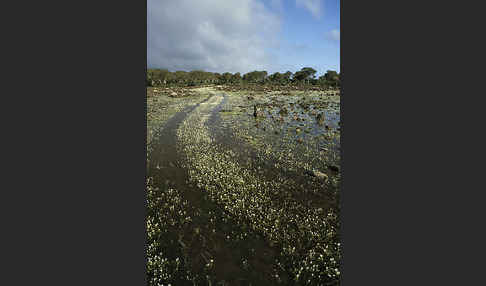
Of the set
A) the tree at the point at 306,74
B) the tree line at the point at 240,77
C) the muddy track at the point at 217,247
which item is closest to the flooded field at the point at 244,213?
the muddy track at the point at 217,247

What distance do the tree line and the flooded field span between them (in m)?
119

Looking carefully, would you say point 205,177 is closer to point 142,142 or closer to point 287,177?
point 287,177

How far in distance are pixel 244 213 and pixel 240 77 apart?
18596 cm

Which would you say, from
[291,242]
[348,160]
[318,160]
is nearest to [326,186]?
[318,160]

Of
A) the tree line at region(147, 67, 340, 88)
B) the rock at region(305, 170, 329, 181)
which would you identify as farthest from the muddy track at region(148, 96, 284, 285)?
the tree line at region(147, 67, 340, 88)

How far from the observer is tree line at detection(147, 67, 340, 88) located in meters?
136

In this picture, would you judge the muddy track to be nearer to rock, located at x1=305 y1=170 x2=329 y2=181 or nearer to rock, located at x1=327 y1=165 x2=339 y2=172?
rock, located at x1=305 y1=170 x2=329 y2=181

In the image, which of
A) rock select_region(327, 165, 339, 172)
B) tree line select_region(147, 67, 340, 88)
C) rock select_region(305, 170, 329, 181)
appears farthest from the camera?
tree line select_region(147, 67, 340, 88)

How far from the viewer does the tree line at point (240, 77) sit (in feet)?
446

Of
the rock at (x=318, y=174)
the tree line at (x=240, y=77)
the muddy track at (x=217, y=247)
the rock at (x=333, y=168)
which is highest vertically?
the tree line at (x=240, y=77)

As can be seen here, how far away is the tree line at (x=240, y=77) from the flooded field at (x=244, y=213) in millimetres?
119336

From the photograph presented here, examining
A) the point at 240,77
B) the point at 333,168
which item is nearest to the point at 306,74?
the point at 240,77

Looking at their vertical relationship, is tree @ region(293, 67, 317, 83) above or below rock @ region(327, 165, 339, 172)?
above

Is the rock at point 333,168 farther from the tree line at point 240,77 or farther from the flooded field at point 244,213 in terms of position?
the tree line at point 240,77
